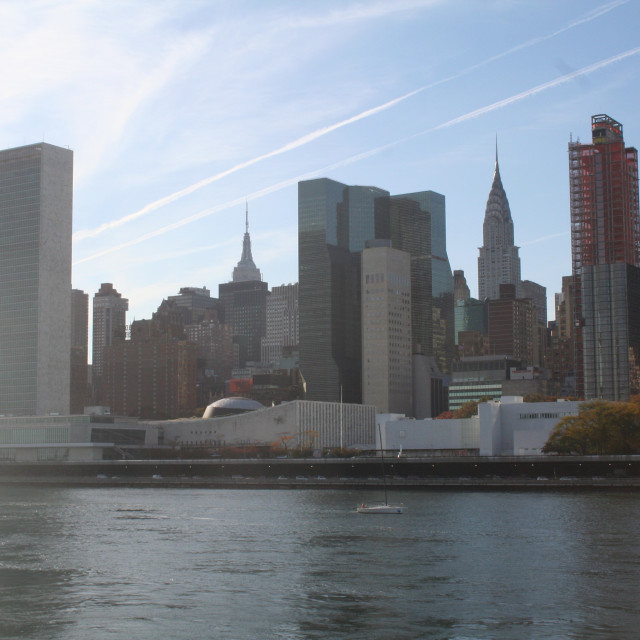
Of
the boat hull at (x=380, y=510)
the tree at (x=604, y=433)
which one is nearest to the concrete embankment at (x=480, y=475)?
the tree at (x=604, y=433)

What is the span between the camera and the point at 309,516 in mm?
114938

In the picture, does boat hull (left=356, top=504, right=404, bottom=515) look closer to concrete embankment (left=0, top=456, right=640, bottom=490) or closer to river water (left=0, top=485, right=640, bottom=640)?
river water (left=0, top=485, right=640, bottom=640)

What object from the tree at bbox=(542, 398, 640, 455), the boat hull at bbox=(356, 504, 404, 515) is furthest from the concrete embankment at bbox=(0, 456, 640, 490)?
the boat hull at bbox=(356, 504, 404, 515)

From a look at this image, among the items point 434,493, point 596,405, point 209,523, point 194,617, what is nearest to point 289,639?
point 194,617

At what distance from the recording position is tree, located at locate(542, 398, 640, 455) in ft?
608

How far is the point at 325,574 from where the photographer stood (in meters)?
70.7

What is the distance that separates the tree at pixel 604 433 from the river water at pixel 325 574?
2531 inches

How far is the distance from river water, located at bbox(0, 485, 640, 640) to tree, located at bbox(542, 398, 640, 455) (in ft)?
211

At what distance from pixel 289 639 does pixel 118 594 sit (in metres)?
16.6

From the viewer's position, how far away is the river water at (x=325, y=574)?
54.6m

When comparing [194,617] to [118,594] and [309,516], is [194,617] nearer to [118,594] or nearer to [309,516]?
[118,594]

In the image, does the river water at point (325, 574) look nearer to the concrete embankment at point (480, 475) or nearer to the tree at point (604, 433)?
the concrete embankment at point (480, 475)

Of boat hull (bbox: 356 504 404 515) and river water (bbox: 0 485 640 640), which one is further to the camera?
boat hull (bbox: 356 504 404 515)

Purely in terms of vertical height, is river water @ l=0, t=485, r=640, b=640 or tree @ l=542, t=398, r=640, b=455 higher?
tree @ l=542, t=398, r=640, b=455
